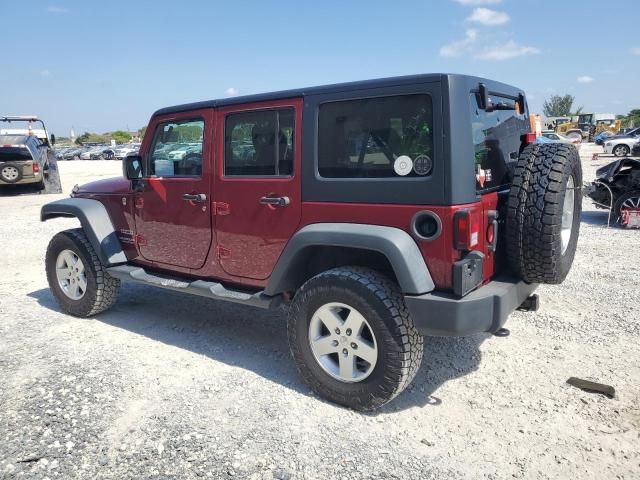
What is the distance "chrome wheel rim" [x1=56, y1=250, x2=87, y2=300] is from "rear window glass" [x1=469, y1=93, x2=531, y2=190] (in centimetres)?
375

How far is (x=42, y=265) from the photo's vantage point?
23.8ft

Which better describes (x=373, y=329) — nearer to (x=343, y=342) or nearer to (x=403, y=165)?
(x=343, y=342)

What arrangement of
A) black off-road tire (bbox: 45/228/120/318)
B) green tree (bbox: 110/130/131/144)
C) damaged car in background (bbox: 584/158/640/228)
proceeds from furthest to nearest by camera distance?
green tree (bbox: 110/130/131/144)
damaged car in background (bbox: 584/158/640/228)
black off-road tire (bbox: 45/228/120/318)

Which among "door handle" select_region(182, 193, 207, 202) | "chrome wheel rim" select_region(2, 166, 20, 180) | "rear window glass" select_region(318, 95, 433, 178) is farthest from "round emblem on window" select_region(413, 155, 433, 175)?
"chrome wheel rim" select_region(2, 166, 20, 180)

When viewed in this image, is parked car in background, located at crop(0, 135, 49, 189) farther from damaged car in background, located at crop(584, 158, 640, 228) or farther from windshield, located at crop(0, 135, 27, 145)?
damaged car in background, located at crop(584, 158, 640, 228)

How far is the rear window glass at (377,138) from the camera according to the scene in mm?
2861

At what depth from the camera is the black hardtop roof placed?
282 centimetres

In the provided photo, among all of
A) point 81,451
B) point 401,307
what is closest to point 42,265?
point 81,451

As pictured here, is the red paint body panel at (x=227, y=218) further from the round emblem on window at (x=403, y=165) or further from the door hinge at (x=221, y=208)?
the round emblem on window at (x=403, y=165)

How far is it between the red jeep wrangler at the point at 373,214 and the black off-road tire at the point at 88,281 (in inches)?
41.2

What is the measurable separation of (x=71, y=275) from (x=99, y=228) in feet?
2.31

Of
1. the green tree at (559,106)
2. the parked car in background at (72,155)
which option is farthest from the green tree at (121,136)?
the green tree at (559,106)

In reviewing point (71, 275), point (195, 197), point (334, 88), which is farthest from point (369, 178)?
point (71, 275)

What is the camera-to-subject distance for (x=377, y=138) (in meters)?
3.03
